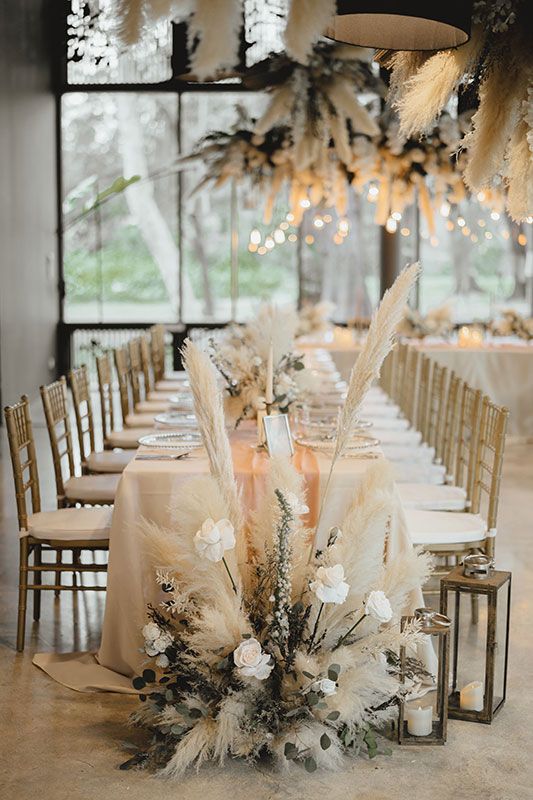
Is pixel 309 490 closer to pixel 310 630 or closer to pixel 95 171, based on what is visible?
pixel 310 630

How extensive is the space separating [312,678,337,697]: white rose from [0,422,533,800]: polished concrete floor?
256 mm

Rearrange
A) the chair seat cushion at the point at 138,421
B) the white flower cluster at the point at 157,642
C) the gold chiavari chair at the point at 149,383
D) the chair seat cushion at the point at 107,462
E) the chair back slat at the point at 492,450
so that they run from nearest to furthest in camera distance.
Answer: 1. the white flower cluster at the point at 157,642
2. the chair back slat at the point at 492,450
3. the chair seat cushion at the point at 107,462
4. the chair seat cushion at the point at 138,421
5. the gold chiavari chair at the point at 149,383

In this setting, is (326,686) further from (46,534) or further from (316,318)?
(316,318)

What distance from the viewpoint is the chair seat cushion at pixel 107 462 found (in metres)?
5.58

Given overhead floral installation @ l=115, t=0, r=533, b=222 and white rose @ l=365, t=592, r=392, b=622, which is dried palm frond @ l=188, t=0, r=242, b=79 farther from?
white rose @ l=365, t=592, r=392, b=622

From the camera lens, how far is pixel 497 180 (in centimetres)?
171

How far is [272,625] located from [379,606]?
1.05 ft

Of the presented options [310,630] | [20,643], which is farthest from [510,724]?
[20,643]

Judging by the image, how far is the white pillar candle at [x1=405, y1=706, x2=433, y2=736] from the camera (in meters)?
3.29

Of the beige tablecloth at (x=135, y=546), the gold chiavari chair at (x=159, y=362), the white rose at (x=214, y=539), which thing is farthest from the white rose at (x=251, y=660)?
the gold chiavari chair at (x=159, y=362)

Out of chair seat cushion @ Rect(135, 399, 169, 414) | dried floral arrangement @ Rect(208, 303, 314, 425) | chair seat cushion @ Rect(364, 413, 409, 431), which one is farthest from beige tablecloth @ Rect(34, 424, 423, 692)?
chair seat cushion @ Rect(135, 399, 169, 414)

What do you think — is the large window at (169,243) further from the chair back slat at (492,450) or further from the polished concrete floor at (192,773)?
the polished concrete floor at (192,773)

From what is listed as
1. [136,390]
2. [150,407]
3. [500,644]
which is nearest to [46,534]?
[500,644]

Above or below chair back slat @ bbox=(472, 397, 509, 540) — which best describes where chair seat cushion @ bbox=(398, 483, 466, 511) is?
below
